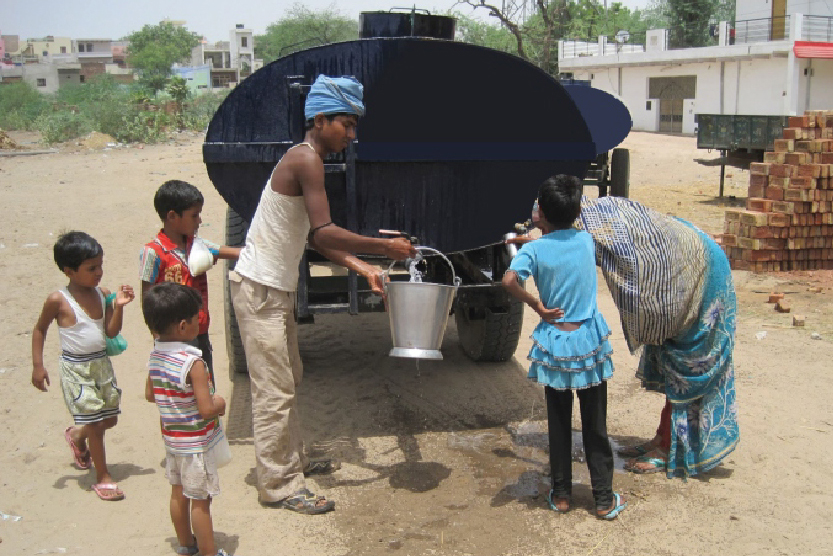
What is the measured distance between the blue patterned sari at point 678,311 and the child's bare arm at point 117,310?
6.63ft

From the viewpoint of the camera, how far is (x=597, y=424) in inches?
145

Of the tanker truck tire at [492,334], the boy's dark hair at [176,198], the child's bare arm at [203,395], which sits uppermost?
the boy's dark hair at [176,198]

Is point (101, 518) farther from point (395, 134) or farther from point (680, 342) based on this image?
point (680, 342)

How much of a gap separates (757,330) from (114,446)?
4922mm

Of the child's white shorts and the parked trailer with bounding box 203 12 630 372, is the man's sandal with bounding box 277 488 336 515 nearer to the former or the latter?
the child's white shorts

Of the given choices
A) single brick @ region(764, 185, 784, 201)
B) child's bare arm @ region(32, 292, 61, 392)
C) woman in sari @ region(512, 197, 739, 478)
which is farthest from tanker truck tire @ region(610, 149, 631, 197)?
child's bare arm @ region(32, 292, 61, 392)

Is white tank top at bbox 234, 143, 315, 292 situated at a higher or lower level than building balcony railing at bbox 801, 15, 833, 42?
lower

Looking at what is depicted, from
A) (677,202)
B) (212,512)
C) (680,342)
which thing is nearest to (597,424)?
(680,342)

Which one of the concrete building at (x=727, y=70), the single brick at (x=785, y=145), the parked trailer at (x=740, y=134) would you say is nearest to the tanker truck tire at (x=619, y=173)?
the single brick at (x=785, y=145)

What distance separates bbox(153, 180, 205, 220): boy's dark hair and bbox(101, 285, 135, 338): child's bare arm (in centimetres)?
40

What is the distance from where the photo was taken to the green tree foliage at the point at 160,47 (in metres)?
77.3

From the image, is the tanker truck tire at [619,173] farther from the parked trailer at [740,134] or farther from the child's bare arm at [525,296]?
the parked trailer at [740,134]

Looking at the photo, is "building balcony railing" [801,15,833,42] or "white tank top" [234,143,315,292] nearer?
"white tank top" [234,143,315,292]

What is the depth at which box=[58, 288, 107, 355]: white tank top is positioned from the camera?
3.81 metres
